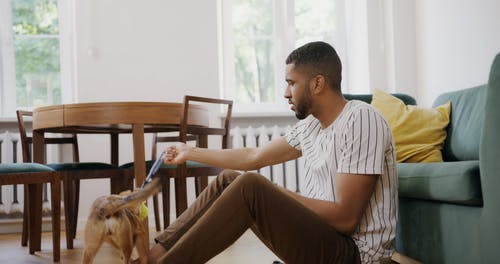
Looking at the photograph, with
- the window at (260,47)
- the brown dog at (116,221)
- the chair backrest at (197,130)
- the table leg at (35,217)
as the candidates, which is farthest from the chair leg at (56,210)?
the window at (260,47)

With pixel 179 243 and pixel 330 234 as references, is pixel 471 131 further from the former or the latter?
pixel 179 243

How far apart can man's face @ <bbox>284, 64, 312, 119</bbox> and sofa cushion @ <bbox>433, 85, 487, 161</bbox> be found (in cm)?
99

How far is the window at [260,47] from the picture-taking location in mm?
4402

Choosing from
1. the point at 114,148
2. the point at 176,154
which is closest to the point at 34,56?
the point at 114,148

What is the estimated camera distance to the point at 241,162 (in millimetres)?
1991

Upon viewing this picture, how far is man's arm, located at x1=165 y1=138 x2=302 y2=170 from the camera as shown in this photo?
1924mm

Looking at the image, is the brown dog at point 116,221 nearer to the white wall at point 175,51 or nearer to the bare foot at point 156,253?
the bare foot at point 156,253

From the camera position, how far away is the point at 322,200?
5.19 ft

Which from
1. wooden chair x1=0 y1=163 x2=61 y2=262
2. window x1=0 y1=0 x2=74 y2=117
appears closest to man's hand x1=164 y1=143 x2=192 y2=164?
wooden chair x1=0 y1=163 x2=61 y2=262

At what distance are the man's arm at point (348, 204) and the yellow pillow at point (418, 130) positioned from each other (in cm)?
105

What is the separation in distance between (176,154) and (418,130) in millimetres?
1239

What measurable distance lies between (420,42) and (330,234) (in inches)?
114

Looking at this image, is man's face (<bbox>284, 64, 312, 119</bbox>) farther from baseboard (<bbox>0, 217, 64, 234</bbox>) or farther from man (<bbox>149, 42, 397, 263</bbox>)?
baseboard (<bbox>0, 217, 64, 234</bbox>)

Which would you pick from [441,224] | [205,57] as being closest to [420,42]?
[205,57]
